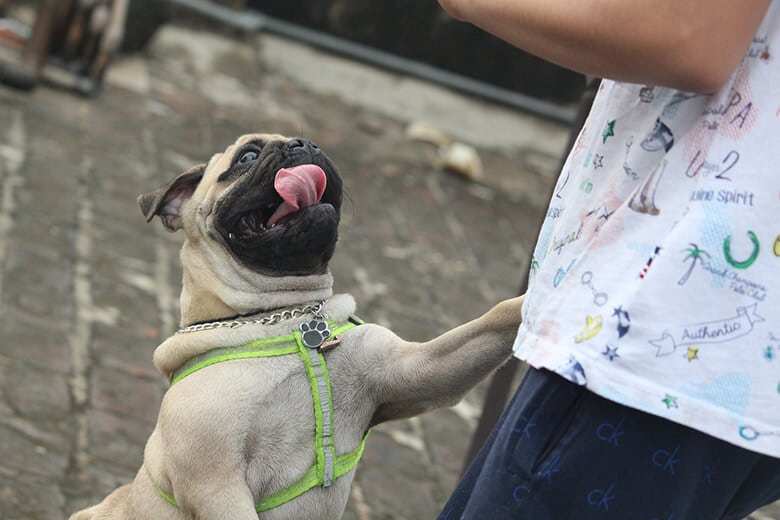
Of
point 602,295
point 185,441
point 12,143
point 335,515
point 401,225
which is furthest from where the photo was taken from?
point 401,225

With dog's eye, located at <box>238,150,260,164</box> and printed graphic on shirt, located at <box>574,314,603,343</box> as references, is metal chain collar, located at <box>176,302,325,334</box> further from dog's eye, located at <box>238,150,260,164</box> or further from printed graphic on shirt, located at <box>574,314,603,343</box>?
printed graphic on shirt, located at <box>574,314,603,343</box>

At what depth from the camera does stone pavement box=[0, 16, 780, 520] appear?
4.18 m

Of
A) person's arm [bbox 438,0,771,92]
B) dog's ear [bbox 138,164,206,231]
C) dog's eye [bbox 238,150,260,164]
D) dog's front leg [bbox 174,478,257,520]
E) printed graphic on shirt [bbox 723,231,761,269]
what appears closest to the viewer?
person's arm [bbox 438,0,771,92]

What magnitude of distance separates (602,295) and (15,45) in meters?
6.53

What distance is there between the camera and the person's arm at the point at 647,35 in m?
1.51

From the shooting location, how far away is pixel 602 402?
1.73 m

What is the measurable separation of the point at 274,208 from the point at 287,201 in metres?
0.11

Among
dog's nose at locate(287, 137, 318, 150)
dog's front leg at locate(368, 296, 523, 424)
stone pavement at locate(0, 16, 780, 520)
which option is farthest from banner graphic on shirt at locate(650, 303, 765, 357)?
stone pavement at locate(0, 16, 780, 520)

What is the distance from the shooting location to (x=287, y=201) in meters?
2.72

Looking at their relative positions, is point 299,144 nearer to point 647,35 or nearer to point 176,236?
point 647,35

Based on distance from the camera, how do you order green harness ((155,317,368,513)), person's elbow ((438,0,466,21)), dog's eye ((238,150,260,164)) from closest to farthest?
person's elbow ((438,0,466,21))
green harness ((155,317,368,513))
dog's eye ((238,150,260,164))

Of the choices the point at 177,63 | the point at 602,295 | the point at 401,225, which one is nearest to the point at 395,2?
the point at 177,63

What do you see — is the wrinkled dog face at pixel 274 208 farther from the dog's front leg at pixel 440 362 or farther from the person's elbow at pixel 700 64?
the person's elbow at pixel 700 64

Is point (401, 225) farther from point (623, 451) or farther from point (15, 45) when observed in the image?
point (623, 451)
